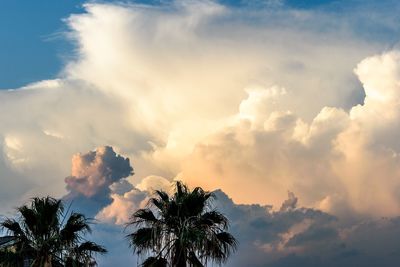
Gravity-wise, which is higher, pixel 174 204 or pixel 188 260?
pixel 174 204

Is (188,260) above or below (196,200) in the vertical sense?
below

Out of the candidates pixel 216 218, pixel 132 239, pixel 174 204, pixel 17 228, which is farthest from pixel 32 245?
pixel 216 218

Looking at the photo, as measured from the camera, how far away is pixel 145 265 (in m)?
40.1

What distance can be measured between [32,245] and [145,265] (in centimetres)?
724

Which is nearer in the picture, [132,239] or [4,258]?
[4,258]

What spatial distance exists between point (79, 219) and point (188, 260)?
7527 mm

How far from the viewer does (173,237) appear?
131 ft

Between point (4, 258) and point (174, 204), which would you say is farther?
point (174, 204)

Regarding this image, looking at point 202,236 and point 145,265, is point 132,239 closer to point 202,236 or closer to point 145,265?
point 145,265

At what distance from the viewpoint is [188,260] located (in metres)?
39.1

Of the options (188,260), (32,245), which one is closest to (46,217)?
(32,245)

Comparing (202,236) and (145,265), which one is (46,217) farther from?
(202,236)

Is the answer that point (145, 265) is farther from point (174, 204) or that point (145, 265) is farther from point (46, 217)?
point (46, 217)

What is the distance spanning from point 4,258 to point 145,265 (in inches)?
345
